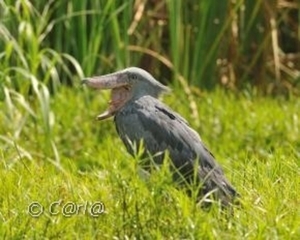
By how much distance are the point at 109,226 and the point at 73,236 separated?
0.13 m

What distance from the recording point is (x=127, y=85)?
464 cm

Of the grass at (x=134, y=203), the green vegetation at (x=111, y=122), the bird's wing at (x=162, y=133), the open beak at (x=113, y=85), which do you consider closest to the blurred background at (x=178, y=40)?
the green vegetation at (x=111, y=122)

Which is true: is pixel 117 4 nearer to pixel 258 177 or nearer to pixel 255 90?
pixel 255 90

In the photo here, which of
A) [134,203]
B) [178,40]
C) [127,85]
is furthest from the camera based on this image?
[178,40]

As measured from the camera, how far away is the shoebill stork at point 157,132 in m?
4.26

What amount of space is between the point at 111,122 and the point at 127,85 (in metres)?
2.29

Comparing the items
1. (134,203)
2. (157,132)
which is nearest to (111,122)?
(157,132)

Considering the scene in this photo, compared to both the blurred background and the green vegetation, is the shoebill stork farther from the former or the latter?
the blurred background

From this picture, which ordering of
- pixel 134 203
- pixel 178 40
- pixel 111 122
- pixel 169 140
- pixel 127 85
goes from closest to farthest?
1. pixel 134 203
2. pixel 169 140
3. pixel 127 85
4. pixel 111 122
5. pixel 178 40

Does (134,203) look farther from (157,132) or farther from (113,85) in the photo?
(113,85)

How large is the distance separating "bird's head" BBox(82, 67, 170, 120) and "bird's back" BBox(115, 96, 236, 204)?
0.09 metres

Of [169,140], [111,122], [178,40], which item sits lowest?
[111,122]

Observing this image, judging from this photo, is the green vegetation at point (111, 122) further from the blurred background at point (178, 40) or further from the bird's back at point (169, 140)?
the bird's back at point (169, 140)

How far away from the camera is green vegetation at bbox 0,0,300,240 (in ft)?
12.7
